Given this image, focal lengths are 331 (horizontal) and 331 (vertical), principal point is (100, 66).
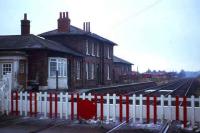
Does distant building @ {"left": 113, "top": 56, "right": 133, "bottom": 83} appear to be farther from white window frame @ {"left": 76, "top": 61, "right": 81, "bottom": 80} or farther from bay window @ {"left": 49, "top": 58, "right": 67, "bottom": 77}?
bay window @ {"left": 49, "top": 58, "right": 67, "bottom": 77}

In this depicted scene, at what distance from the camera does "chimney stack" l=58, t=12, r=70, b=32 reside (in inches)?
1606

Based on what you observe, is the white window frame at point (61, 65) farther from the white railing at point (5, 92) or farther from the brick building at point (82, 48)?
the white railing at point (5, 92)

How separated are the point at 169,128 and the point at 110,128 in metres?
1.93

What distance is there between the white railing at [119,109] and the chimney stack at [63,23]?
90.7ft

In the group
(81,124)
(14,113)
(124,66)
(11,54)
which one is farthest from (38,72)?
(124,66)

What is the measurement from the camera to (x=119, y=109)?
12.0 m

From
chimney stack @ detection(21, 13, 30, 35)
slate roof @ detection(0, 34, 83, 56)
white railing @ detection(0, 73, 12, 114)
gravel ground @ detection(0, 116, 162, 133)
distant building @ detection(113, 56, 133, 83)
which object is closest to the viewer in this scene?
gravel ground @ detection(0, 116, 162, 133)

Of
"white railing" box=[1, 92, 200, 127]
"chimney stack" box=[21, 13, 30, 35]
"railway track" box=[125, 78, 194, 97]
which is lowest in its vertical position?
"railway track" box=[125, 78, 194, 97]

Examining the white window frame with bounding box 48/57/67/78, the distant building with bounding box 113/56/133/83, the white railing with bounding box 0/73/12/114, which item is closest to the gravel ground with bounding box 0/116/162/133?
the white railing with bounding box 0/73/12/114

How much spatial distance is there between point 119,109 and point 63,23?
29.9m

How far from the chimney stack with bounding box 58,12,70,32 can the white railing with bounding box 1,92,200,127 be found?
27.6 meters

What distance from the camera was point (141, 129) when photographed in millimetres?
10727

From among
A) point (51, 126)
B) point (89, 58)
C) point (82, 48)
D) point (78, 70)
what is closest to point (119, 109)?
point (51, 126)

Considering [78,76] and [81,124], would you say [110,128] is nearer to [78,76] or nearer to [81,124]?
[81,124]
